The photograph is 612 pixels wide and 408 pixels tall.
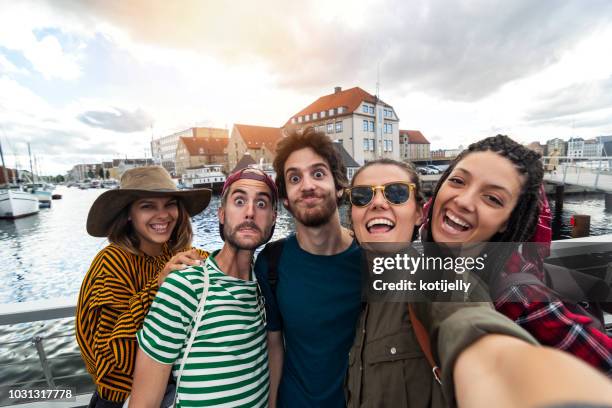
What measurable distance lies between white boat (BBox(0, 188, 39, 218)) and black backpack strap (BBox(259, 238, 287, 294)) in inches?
1882

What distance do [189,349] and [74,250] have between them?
84.6ft

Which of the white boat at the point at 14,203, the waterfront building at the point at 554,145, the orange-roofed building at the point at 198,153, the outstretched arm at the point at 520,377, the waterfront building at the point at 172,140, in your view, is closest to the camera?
the outstretched arm at the point at 520,377

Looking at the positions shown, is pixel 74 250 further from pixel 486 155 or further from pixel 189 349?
pixel 486 155

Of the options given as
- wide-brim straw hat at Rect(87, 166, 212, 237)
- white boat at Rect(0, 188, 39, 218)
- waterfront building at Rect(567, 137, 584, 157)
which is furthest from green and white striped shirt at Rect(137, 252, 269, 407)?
waterfront building at Rect(567, 137, 584, 157)

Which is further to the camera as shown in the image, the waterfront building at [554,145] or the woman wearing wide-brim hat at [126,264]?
the waterfront building at [554,145]

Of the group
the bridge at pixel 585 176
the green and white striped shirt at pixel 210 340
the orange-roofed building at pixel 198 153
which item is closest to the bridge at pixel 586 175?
the bridge at pixel 585 176

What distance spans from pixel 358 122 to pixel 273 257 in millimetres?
52946

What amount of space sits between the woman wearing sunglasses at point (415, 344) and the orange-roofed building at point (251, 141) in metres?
61.9

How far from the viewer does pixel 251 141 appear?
66.1 m

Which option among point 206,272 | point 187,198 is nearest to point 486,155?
point 206,272

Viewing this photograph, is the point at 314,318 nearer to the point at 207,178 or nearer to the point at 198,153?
the point at 207,178

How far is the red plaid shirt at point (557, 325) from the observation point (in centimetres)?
99
